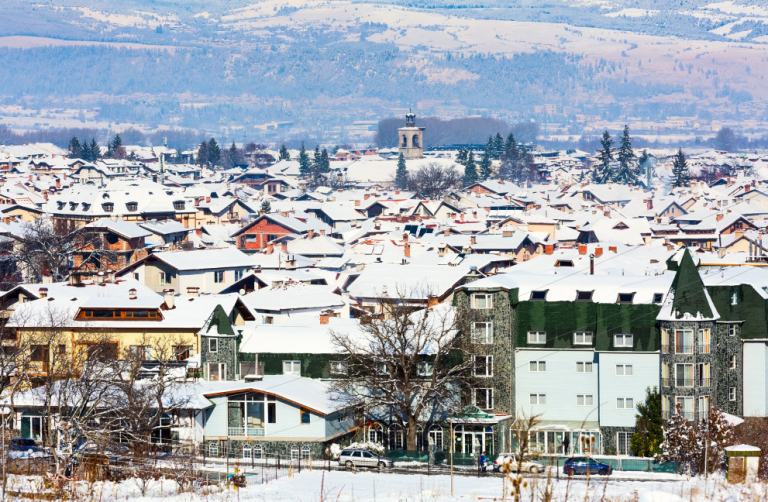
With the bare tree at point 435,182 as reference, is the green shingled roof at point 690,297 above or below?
below

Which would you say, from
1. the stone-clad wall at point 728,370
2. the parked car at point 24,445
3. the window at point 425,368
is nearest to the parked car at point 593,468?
the window at point 425,368

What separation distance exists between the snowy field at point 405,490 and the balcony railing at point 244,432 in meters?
4.82

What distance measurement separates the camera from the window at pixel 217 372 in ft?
137

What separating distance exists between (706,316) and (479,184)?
115 meters

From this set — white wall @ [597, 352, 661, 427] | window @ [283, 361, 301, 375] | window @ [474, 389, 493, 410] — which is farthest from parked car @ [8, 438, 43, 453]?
white wall @ [597, 352, 661, 427]

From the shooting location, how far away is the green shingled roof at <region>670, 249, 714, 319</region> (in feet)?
132

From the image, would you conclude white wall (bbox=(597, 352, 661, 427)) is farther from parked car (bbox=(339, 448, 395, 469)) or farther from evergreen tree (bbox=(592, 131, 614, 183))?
evergreen tree (bbox=(592, 131, 614, 183))

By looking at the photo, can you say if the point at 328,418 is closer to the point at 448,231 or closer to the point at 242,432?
the point at 242,432

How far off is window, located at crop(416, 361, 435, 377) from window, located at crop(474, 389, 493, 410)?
1570 millimetres

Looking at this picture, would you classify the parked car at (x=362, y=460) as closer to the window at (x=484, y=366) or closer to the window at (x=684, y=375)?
the window at (x=484, y=366)

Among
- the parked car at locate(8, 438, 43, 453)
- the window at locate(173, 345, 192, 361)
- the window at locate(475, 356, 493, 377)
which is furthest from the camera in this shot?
the window at locate(173, 345, 192, 361)

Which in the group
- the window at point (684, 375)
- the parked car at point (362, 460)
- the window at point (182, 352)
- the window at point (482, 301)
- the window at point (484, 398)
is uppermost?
the window at point (482, 301)

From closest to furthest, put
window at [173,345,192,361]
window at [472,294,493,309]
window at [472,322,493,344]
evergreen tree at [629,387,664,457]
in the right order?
evergreen tree at [629,387,664,457]
window at [472,322,493,344]
window at [472,294,493,309]
window at [173,345,192,361]

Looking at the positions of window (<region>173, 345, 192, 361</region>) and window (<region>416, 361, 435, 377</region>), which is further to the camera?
window (<region>173, 345, 192, 361</region>)
